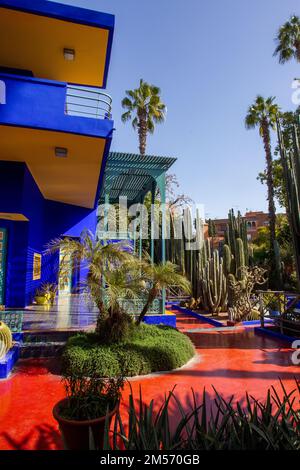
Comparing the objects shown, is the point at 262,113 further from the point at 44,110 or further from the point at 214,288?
the point at 44,110

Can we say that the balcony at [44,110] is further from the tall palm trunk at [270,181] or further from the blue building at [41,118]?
the tall palm trunk at [270,181]

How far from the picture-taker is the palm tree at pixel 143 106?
65.1 ft

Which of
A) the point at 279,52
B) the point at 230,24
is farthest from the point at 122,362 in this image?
the point at 279,52

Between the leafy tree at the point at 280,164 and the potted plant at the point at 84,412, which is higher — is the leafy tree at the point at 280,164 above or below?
above

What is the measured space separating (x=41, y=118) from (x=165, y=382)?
243 inches

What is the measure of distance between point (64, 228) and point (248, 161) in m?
10.2

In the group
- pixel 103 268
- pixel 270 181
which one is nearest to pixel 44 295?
pixel 103 268

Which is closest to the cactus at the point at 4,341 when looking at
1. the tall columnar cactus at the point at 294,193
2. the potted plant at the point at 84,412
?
the potted plant at the point at 84,412

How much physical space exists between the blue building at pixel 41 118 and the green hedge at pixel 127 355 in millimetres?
4081

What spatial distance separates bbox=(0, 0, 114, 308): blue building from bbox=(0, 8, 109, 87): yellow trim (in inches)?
1.0

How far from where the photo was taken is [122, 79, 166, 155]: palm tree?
781 inches

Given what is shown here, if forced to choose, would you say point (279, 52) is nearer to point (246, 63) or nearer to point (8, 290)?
point (246, 63)

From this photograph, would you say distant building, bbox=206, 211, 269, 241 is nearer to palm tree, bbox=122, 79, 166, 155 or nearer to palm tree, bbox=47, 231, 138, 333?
palm tree, bbox=122, 79, 166, 155

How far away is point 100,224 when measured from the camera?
18359 mm
